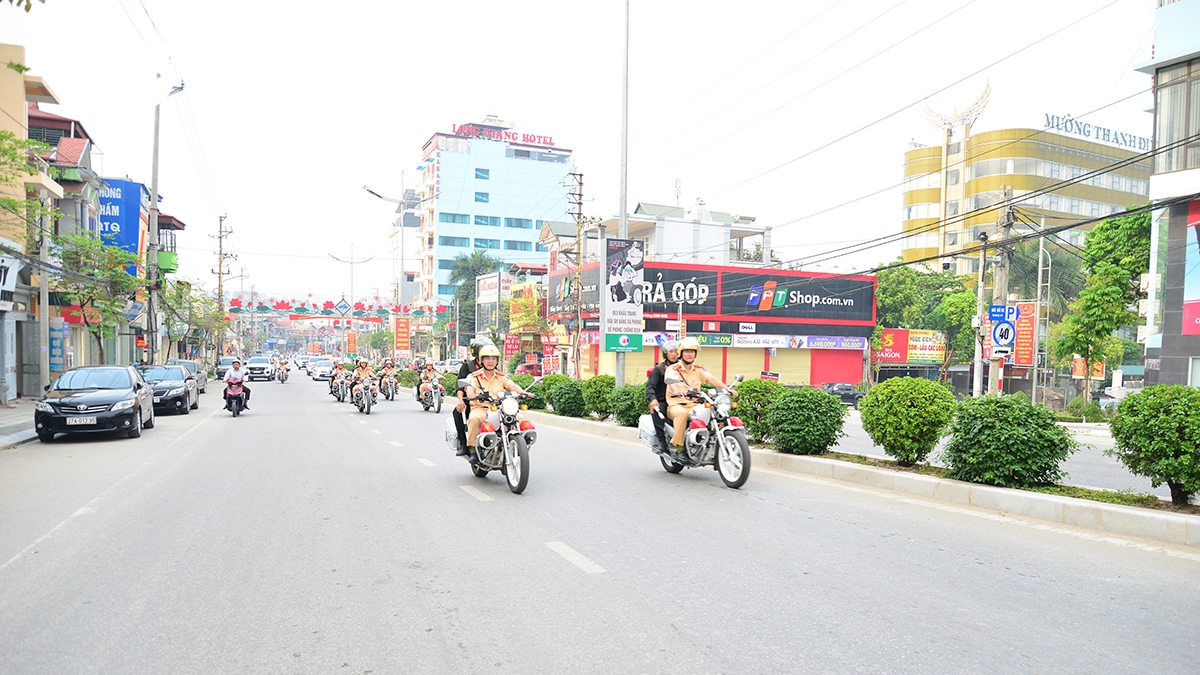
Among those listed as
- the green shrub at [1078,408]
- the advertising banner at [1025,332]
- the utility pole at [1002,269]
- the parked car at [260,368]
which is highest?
the utility pole at [1002,269]

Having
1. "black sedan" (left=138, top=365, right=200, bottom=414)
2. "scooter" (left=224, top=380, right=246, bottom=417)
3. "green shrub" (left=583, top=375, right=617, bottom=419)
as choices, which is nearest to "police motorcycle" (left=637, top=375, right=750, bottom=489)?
"green shrub" (left=583, top=375, right=617, bottom=419)

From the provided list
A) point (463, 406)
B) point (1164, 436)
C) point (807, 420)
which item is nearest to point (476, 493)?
point (463, 406)

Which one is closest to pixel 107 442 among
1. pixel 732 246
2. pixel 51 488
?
pixel 51 488

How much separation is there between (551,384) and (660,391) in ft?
35.3

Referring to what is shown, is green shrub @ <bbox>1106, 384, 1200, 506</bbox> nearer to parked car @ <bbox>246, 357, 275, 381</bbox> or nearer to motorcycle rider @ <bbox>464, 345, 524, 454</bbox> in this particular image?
motorcycle rider @ <bbox>464, 345, 524, 454</bbox>

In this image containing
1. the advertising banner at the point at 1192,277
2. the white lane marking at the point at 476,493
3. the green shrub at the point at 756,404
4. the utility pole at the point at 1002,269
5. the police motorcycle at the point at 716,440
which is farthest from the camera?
the utility pole at the point at 1002,269

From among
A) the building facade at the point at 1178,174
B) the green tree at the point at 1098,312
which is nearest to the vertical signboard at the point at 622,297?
the building facade at the point at 1178,174

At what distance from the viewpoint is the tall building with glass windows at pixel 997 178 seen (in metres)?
70.2

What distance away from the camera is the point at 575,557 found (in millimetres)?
6059

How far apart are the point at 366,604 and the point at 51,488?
6.92 meters

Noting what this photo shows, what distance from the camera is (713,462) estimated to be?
9812 mm

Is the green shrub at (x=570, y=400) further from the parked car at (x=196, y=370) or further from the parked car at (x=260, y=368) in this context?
the parked car at (x=260, y=368)

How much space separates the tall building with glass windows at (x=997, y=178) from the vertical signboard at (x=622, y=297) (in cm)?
5421

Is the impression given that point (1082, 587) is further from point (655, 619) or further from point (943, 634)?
point (655, 619)
